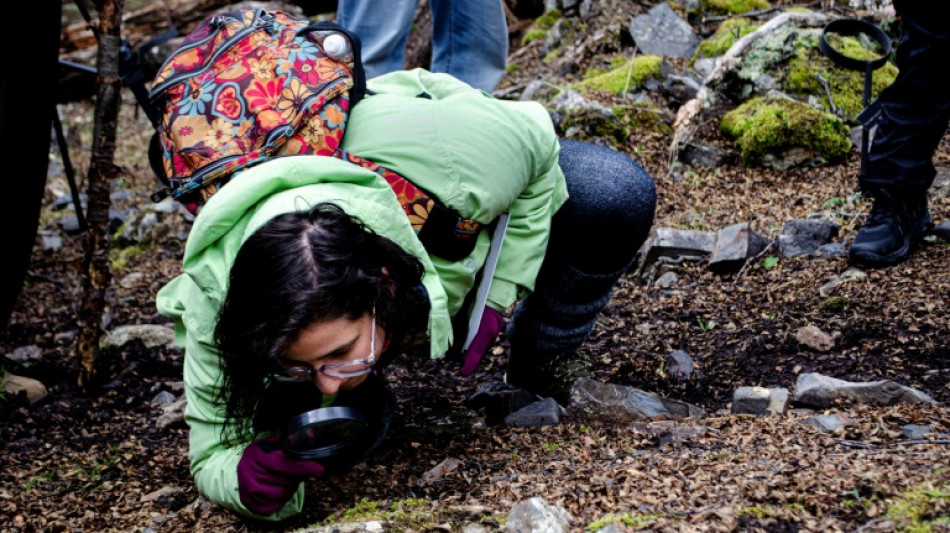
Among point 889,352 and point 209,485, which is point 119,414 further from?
point 889,352

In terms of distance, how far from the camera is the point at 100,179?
10.1 feet

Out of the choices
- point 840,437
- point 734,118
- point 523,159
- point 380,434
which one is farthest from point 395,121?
point 734,118

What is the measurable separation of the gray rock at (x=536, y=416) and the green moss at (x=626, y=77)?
3069 mm

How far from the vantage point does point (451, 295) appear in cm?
221

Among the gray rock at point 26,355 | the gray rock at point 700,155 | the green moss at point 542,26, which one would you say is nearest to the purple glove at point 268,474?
the gray rock at point 26,355

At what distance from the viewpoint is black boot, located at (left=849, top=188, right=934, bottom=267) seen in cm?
342

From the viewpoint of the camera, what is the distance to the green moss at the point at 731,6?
6.15 meters

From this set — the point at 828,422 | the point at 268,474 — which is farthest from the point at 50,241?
the point at 828,422

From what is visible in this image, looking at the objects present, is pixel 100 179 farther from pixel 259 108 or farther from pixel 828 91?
pixel 828 91

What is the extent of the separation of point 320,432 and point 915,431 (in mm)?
1531

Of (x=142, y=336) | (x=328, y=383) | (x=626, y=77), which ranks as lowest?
(x=142, y=336)

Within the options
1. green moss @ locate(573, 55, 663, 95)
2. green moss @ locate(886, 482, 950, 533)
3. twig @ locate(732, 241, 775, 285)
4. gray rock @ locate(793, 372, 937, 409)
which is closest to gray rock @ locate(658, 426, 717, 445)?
gray rock @ locate(793, 372, 937, 409)

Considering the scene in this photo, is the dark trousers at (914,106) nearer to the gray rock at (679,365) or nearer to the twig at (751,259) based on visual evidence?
the twig at (751,259)

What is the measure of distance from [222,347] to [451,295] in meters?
0.64
